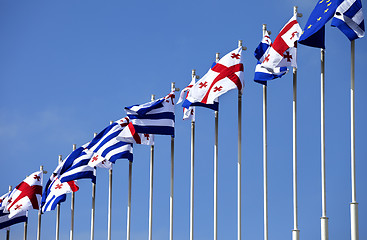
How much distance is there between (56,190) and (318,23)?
65.8ft

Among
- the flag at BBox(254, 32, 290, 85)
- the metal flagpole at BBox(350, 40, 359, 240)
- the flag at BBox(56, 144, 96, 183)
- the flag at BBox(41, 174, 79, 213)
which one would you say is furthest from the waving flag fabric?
the flag at BBox(41, 174, 79, 213)

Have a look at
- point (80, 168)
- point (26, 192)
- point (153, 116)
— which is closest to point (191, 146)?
point (153, 116)

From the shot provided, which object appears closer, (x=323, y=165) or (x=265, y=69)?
(x=323, y=165)

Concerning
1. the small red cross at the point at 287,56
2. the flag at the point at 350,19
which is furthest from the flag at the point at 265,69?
the flag at the point at 350,19

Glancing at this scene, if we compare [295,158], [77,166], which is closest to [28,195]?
[77,166]

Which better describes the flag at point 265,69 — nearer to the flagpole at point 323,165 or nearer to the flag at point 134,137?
the flagpole at point 323,165

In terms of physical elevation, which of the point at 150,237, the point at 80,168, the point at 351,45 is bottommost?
the point at 150,237

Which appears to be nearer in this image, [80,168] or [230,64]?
[230,64]

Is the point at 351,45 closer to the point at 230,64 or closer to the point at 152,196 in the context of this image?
the point at 230,64

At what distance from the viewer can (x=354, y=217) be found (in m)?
30.5

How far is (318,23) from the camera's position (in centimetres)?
3197

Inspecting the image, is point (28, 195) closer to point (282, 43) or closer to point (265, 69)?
point (265, 69)

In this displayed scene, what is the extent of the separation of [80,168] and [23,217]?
8.08 meters

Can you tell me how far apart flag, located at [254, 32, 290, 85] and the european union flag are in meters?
1.51
